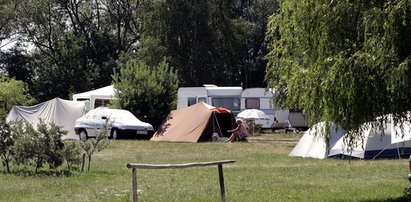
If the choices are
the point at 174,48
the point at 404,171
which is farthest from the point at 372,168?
the point at 174,48

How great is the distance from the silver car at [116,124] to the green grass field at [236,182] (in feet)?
27.7

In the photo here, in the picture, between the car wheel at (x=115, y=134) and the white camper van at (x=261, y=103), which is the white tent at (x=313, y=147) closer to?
the car wheel at (x=115, y=134)

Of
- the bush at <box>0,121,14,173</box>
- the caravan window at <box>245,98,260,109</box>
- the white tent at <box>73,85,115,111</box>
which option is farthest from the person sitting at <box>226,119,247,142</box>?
the bush at <box>0,121,14,173</box>

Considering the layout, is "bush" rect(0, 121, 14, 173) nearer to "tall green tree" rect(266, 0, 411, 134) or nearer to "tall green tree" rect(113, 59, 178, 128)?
"tall green tree" rect(266, 0, 411, 134)

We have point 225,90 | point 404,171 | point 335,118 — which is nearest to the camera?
point 335,118

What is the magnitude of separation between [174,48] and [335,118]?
→ 39.8 metres

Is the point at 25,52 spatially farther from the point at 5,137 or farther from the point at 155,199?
the point at 155,199

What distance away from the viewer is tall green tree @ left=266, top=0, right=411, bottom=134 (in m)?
10.0

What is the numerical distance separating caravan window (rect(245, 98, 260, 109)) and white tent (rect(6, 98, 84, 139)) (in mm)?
10973

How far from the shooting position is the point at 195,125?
30.9 meters

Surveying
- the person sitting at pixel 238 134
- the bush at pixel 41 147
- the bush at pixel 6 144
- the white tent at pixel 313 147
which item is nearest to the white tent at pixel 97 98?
the person sitting at pixel 238 134

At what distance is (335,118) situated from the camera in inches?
438

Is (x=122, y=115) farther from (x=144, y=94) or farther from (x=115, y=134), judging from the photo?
(x=144, y=94)

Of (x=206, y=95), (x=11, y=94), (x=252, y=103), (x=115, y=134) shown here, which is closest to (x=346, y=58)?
(x=115, y=134)
